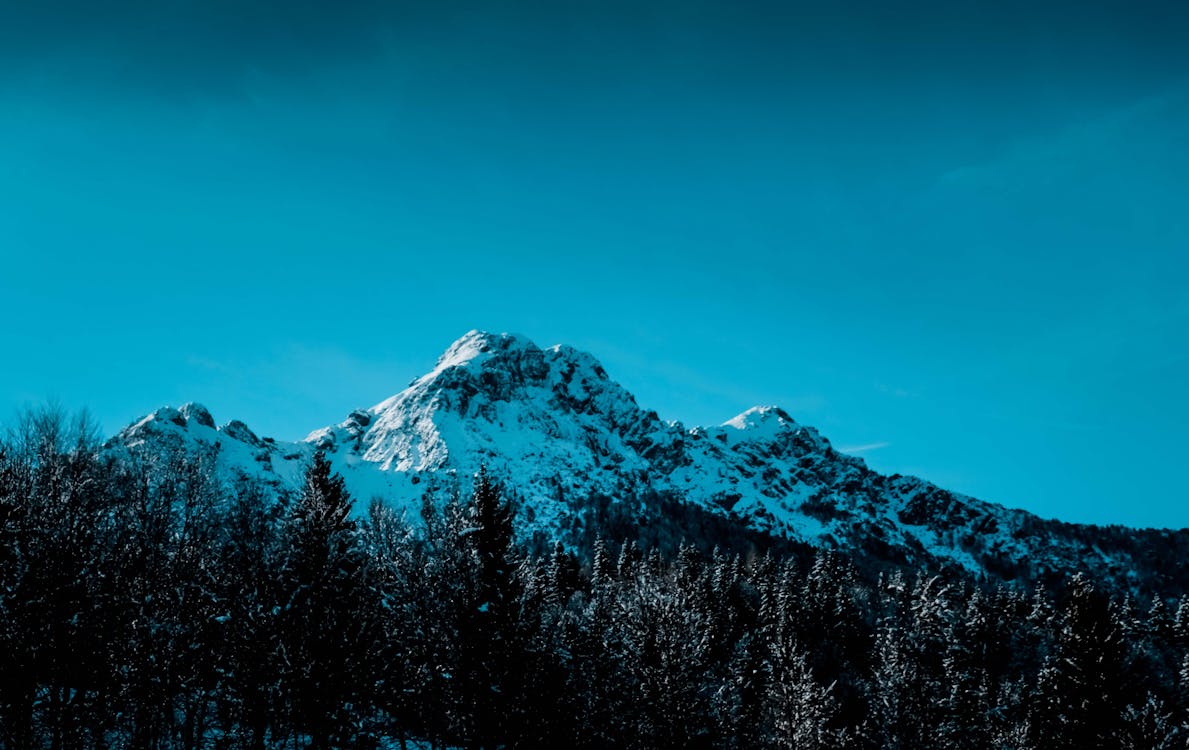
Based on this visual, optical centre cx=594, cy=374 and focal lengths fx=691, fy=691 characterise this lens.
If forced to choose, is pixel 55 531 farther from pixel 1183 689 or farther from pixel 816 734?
pixel 1183 689

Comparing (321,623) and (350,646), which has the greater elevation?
(321,623)

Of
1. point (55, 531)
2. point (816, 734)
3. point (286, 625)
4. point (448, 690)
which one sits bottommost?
point (816, 734)

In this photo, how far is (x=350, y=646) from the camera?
79.0ft

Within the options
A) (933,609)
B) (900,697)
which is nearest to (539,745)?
(900,697)

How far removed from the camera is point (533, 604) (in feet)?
83.6

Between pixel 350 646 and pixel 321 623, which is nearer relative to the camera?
pixel 321 623

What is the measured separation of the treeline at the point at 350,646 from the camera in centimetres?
2316

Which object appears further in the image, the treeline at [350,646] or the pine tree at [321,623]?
the treeline at [350,646]

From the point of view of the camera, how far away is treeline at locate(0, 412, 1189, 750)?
76.0 feet

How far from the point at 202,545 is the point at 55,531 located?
6.11 meters

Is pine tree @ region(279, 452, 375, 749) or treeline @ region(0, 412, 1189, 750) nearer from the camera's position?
pine tree @ region(279, 452, 375, 749)

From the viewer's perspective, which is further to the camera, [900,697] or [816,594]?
[816,594]

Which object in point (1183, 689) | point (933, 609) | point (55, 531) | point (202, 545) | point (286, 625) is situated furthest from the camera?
point (1183, 689)

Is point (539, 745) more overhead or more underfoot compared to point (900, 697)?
more underfoot
